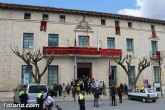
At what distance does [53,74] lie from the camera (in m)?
31.0

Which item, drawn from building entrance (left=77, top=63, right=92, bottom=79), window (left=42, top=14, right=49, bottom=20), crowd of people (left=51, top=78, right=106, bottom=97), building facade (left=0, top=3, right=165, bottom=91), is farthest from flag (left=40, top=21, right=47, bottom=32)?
crowd of people (left=51, top=78, right=106, bottom=97)

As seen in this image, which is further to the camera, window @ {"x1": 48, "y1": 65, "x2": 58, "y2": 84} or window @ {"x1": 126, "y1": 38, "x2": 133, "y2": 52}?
window @ {"x1": 126, "y1": 38, "x2": 133, "y2": 52}

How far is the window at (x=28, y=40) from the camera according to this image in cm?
3025

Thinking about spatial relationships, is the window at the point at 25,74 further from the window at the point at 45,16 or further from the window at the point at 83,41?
the window at the point at 83,41

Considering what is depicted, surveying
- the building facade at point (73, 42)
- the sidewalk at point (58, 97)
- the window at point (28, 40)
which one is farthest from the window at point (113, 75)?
the window at point (28, 40)

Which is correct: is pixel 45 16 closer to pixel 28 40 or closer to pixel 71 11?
pixel 71 11

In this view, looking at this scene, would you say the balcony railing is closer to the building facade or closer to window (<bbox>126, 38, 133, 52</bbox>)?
the building facade

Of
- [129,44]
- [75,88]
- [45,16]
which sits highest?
[45,16]

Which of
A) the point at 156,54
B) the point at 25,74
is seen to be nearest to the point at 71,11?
the point at 25,74

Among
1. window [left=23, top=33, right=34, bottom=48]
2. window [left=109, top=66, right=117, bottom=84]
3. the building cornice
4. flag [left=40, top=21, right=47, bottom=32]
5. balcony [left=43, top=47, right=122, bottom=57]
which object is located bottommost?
window [left=109, top=66, right=117, bottom=84]

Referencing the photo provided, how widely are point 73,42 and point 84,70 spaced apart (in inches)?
148

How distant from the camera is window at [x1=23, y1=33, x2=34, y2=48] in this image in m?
30.2

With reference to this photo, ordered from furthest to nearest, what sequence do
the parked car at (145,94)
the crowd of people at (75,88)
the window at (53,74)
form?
the window at (53,74), the crowd of people at (75,88), the parked car at (145,94)

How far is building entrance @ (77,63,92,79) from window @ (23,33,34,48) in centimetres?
628
